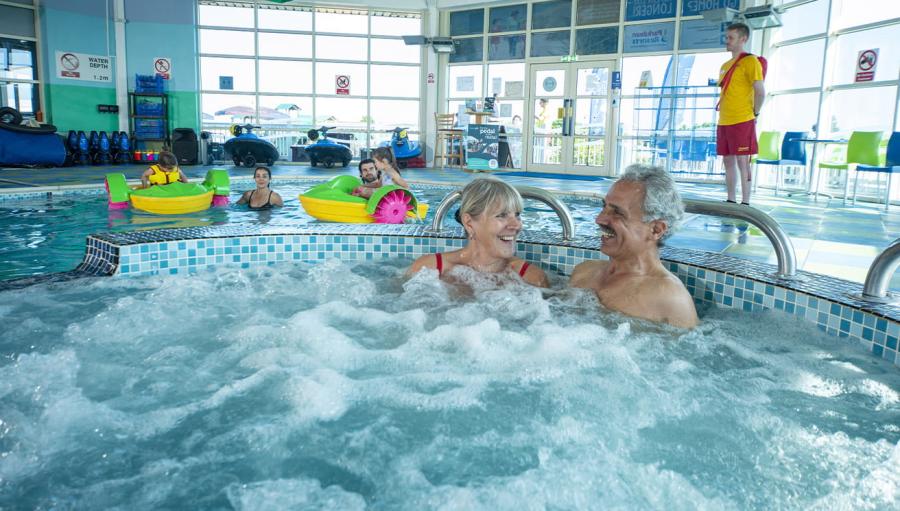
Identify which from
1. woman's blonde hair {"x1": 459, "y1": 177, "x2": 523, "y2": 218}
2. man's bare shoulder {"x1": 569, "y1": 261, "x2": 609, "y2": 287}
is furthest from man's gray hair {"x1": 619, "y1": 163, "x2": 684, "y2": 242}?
woman's blonde hair {"x1": 459, "y1": 177, "x2": 523, "y2": 218}

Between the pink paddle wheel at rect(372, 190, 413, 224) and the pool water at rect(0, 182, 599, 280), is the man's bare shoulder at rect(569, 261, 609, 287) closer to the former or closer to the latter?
the pool water at rect(0, 182, 599, 280)

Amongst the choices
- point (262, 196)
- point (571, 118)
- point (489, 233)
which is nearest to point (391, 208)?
point (262, 196)

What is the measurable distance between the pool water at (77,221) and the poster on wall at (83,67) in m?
7.45

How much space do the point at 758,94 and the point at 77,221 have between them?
6.05 meters

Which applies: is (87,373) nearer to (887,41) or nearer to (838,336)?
(838,336)

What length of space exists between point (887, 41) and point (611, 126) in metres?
5.24

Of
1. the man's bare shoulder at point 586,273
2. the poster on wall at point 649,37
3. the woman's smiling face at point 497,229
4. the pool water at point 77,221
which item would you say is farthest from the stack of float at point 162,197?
the poster on wall at point 649,37

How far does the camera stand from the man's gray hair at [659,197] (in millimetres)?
2428

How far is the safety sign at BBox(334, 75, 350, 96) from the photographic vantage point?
605 inches

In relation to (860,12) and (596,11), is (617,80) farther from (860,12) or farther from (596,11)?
(860,12)

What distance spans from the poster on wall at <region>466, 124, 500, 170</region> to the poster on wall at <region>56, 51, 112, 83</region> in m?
8.05

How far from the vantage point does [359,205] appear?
17.8 feet

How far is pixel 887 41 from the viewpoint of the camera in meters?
8.90

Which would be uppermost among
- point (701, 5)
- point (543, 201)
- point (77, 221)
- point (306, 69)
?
point (701, 5)
